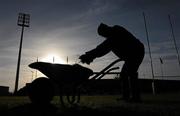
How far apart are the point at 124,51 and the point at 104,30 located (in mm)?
881

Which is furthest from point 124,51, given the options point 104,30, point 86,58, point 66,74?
point 66,74

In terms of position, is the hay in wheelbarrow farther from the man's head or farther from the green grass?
the man's head

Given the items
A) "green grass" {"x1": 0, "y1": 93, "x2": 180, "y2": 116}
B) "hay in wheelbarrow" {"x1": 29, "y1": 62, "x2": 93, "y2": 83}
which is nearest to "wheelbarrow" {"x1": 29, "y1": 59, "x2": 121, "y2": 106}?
"hay in wheelbarrow" {"x1": 29, "y1": 62, "x2": 93, "y2": 83}

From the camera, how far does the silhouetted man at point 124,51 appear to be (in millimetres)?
6127

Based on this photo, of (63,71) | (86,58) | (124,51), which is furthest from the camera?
(124,51)

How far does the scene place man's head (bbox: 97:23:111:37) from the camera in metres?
6.30

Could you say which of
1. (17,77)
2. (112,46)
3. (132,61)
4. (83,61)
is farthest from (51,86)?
(17,77)

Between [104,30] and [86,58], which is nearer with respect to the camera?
[86,58]

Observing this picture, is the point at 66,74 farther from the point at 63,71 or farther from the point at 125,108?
the point at 125,108

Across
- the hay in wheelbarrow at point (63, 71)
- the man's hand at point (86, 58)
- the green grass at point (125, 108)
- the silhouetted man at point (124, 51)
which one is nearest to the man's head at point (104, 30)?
the silhouetted man at point (124, 51)

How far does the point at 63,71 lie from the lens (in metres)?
5.42

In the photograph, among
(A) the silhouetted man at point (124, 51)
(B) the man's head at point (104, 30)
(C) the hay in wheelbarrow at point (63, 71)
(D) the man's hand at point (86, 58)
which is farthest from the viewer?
(B) the man's head at point (104, 30)

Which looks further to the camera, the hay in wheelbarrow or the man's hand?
the man's hand

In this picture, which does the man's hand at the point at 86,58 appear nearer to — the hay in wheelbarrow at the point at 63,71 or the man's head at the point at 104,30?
the hay in wheelbarrow at the point at 63,71
